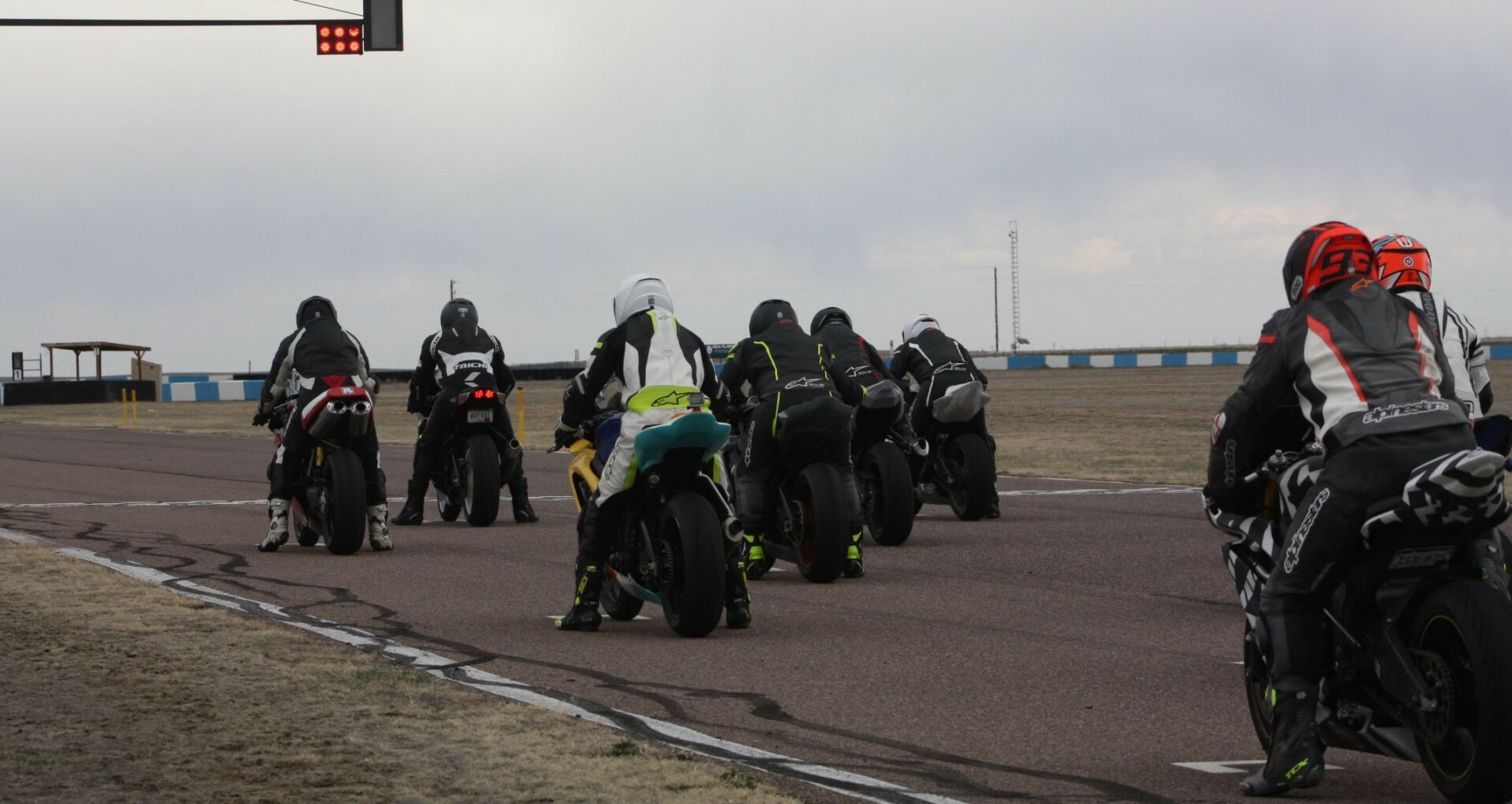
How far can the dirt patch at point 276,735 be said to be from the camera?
580 centimetres

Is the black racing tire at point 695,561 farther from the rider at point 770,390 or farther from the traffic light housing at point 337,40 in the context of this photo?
A: the traffic light housing at point 337,40

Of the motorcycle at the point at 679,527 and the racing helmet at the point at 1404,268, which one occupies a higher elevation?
the racing helmet at the point at 1404,268

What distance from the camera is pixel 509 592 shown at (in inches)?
445

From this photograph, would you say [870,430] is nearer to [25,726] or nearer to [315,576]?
[315,576]

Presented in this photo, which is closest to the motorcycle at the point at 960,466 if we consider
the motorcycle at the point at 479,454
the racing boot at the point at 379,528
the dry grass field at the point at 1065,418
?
the motorcycle at the point at 479,454

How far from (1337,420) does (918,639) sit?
13.0ft

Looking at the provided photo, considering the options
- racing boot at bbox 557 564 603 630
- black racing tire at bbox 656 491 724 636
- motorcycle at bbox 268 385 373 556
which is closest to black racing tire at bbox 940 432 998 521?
motorcycle at bbox 268 385 373 556

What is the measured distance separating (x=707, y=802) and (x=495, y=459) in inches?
415

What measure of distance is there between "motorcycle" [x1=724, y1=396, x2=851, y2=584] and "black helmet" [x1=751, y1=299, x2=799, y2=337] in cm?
59

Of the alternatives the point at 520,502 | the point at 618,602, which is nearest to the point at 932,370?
the point at 520,502

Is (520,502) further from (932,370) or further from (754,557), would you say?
(754,557)

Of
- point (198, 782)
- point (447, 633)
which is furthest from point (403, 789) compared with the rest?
point (447, 633)

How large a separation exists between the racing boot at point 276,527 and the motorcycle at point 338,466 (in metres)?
0.24

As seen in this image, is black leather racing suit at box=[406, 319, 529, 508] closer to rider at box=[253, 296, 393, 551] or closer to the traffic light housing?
rider at box=[253, 296, 393, 551]
